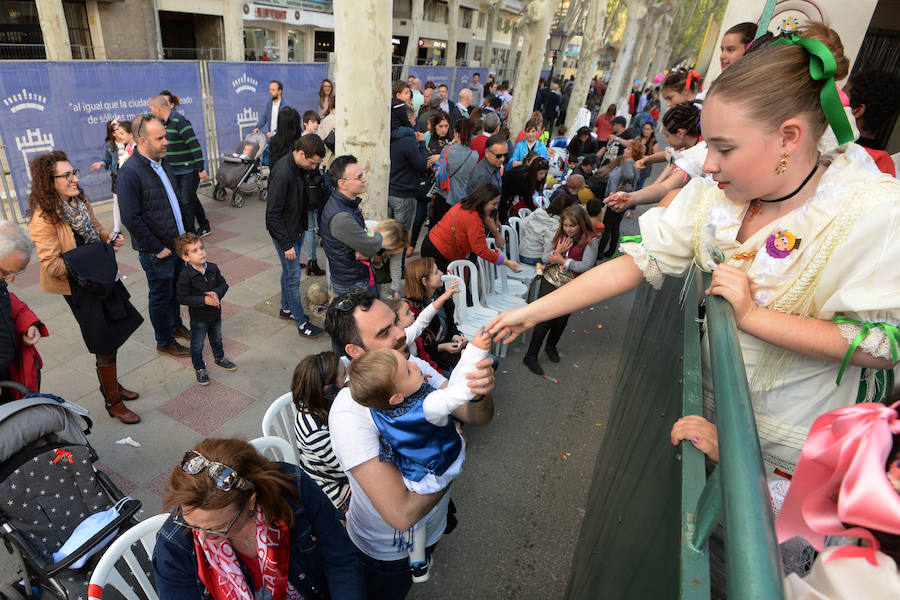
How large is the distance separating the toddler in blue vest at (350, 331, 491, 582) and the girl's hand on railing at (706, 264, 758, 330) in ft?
2.77

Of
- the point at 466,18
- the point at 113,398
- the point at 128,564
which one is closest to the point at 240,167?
the point at 113,398

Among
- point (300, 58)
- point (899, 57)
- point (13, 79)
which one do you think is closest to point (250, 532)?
point (13, 79)

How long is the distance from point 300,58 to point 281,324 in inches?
1155

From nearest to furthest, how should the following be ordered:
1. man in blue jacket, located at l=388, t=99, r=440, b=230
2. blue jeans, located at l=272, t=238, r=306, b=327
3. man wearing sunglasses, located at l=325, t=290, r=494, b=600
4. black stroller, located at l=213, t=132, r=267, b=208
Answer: man wearing sunglasses, located at l=325, t=290, r=494, b=600 → blue jeans, located at l=272, t=238, r=306, b=327 → man in blue jacket, located at l=388, t=99, r=440, b=230 → black stroller, located at l=213, t=132, r=267, b=208

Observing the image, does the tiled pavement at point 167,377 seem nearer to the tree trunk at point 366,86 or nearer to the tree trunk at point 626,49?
the tree trunk at point 366,86

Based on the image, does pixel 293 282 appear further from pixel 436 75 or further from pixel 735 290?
pixel 436 75

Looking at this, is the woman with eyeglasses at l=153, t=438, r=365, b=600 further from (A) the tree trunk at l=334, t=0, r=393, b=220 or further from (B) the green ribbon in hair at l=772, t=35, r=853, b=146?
(A) the tree trunk at l=334, t=0, r=393, b=220

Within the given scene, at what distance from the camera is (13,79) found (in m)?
6.21

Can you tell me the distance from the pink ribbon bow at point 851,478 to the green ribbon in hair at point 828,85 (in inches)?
28.9

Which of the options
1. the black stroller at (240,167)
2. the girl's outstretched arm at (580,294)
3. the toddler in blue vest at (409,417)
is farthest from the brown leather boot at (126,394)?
the black stroller at (240,167)

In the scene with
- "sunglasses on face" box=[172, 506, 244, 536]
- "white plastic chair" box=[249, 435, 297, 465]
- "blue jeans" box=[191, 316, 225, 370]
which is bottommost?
"blue jeans" box=[191, 316, 225, 370]

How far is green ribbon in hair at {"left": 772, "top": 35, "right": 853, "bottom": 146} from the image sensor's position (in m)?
1.11

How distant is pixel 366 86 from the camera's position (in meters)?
4.74

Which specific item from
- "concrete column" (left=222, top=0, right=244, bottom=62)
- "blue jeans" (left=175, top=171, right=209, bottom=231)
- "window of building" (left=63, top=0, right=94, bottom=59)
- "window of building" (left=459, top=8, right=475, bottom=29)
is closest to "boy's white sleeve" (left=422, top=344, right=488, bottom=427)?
"blue jeans" (left=175, top=171, right=209, bottom=231)
